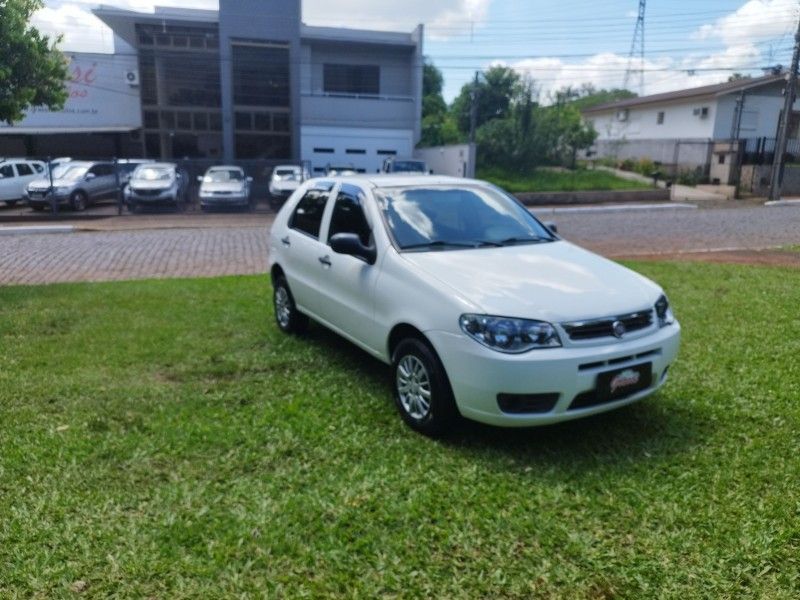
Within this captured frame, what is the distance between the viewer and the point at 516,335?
3.80 metres

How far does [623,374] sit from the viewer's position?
156 inches

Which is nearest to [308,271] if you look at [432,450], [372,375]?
[372,375]

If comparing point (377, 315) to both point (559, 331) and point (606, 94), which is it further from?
point (606, 94)

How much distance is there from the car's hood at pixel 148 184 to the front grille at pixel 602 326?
2007 centimetres

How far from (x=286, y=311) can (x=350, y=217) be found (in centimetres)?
164

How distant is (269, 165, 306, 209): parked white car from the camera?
2305 centimetres

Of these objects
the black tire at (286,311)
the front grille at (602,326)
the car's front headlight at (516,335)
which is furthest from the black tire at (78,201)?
the front grille at (602,326)

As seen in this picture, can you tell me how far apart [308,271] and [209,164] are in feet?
69.6

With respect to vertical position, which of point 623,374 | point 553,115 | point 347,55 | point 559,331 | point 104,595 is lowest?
point 104,595

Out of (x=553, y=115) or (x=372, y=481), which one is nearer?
(x=372, y=481)

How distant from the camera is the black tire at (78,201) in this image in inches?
846

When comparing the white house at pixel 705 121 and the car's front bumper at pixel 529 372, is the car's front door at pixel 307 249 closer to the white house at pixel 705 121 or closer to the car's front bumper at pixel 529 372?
the car's front bumper at pixel 529 372

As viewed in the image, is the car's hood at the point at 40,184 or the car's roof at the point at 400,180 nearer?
the car's roof at the point at 400,180

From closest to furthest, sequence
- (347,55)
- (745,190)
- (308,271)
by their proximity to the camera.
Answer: (308,271)
(745,190)
(347,55)
